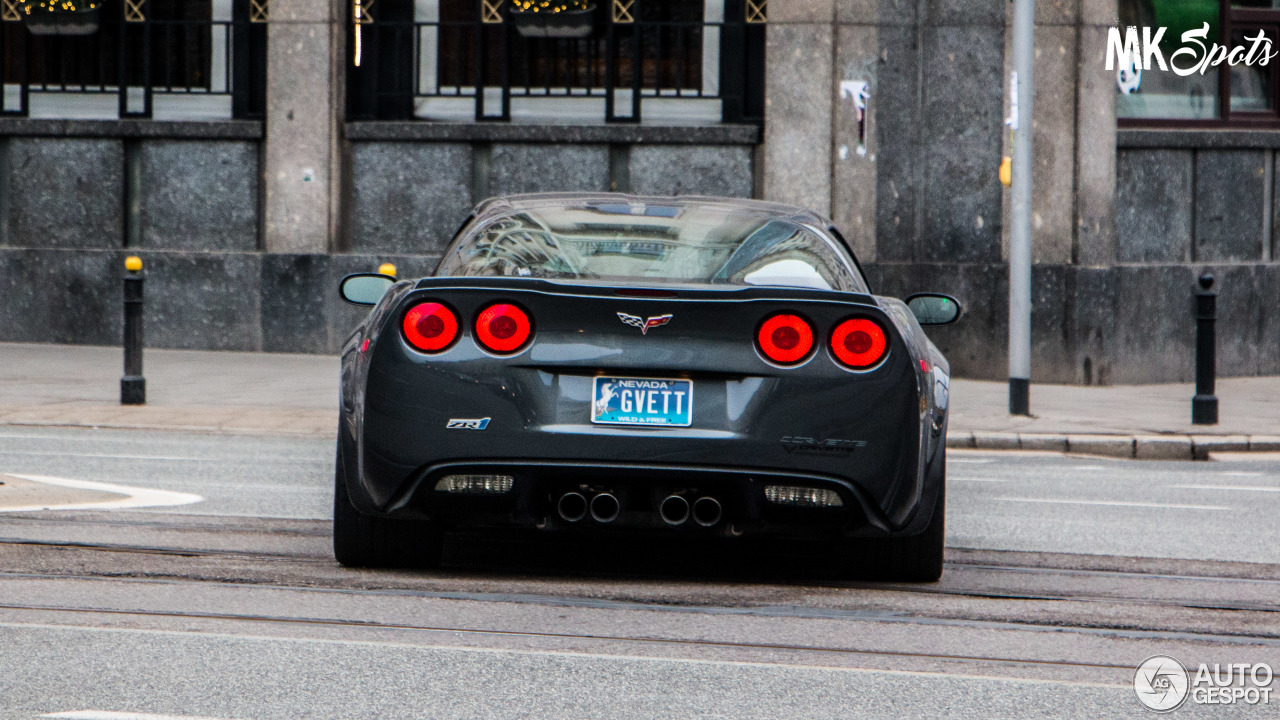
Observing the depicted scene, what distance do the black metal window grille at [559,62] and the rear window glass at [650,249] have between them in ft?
37.0

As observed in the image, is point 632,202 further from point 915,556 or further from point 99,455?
point 99,455

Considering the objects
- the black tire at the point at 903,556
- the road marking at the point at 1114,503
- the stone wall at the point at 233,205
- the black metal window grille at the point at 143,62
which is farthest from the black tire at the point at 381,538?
the black metal window grille at the point at 143,62

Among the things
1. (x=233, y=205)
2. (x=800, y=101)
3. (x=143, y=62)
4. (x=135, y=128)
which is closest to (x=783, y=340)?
(x=800, y=101)

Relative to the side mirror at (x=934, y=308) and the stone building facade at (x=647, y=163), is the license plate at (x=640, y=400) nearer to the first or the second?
the side mirror at (x=934, y=308)

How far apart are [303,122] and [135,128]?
1.86m

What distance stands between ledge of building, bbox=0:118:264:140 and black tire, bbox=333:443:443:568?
493 inches

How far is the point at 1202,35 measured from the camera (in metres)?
17.7

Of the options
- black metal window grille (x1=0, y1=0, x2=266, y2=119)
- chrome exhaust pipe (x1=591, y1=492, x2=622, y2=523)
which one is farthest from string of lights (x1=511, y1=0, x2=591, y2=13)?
chrome exhaust pipe (x1=591, y1=492, x2=622, y2=523)

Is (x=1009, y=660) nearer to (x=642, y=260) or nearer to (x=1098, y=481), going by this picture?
(x=642, y=260)

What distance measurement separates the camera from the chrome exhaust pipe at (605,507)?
5562mm

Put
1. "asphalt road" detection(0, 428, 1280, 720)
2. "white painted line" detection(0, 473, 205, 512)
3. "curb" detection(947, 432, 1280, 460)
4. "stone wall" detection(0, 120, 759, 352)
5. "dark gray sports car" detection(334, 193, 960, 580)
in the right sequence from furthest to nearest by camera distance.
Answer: "stone wall" detection(0, 120, 759, 352) < "curb" detection(947, 432, 1280, 460) < "white painted line" detection(0, 473, 205, 512) < "dark gray sports car" detection(334, 193, 960, 580) < "asphalt road" detection(0, 428, 1280, 720)

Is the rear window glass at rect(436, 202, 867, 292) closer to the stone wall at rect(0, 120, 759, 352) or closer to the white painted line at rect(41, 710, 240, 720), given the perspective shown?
the white painted line at rect(41, 710, 240, 720)

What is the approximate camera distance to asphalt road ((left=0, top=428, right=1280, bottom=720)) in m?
4.39

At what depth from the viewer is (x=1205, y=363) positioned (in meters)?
12.9
